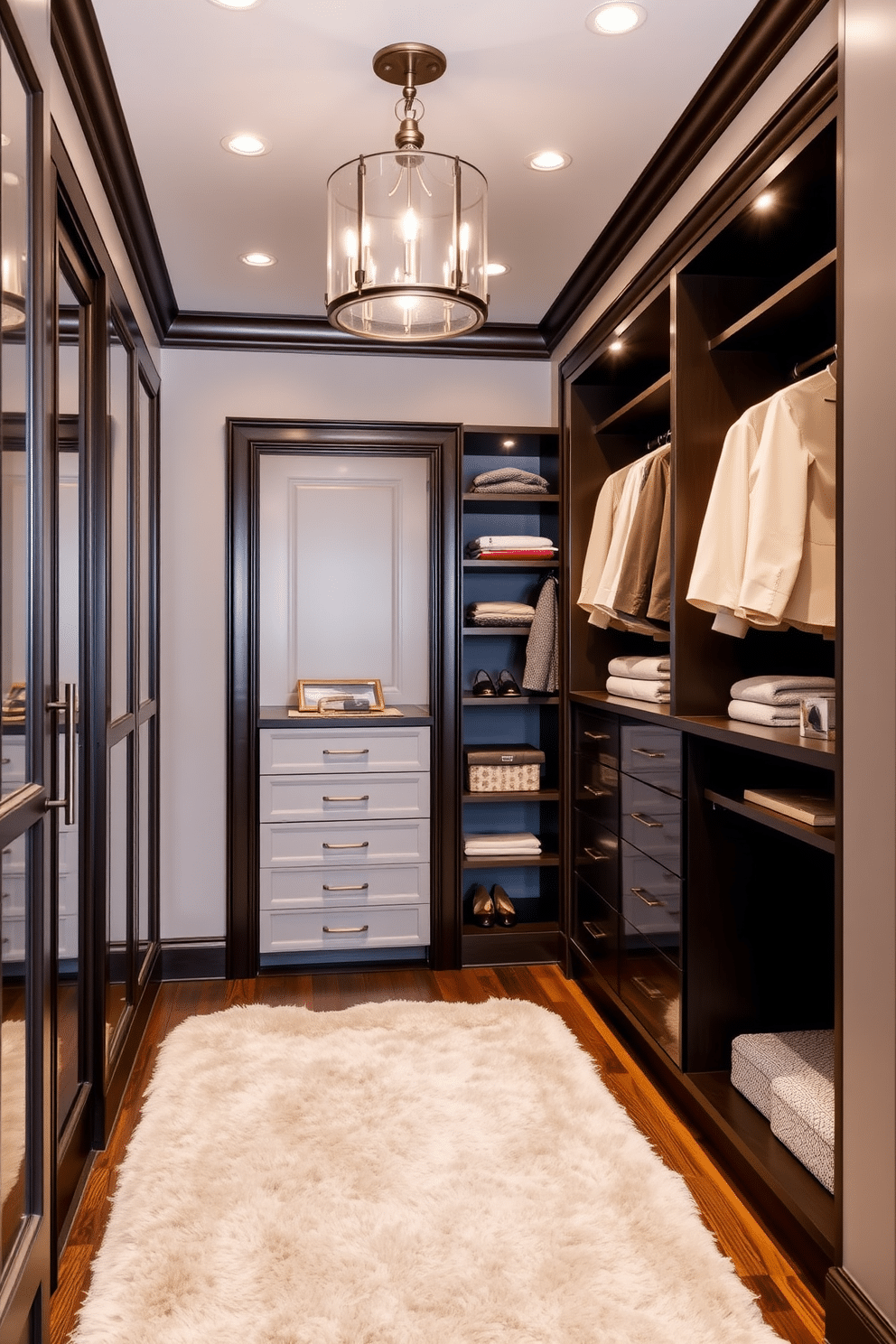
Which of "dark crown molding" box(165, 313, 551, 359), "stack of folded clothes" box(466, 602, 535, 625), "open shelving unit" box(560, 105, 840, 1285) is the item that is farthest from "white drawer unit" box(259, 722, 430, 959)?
"dark crown molding" box(165, 313, 551, 359)

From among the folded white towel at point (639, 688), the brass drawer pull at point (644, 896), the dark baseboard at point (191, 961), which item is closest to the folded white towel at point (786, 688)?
the folded white towel at point (639, 688)

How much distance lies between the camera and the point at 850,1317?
168 centimetres

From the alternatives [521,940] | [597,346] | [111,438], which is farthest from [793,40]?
[521,940]

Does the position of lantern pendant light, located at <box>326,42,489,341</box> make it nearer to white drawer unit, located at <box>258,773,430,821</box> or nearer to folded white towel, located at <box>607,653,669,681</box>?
folded white towel, located at <box>607,653,669,681</box>

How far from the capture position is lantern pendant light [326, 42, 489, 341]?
210cm

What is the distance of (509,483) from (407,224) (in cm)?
179

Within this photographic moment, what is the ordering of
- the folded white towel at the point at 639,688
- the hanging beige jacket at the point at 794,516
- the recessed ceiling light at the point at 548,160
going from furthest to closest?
the folded white towel at the point at 639,688 < the recessed ceiling light at the point at 548,160 < the hanging beige jacket at the point at 794,516

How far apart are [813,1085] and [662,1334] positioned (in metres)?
0.65

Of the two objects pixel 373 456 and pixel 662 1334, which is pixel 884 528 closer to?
pixel 662 1334

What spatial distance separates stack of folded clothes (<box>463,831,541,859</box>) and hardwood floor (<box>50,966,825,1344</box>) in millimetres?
445

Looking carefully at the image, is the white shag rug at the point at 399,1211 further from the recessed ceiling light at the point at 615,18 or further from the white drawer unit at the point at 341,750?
the recessed ceiling light at the point at 615,18

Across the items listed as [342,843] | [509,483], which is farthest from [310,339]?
[342,843]

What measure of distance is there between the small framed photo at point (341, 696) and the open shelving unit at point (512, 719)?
0.37 meters

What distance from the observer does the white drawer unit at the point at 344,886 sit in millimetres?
3801
